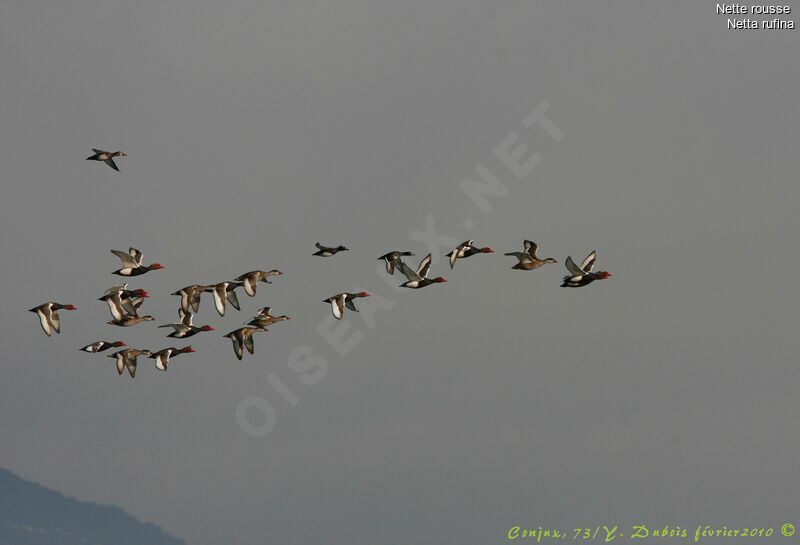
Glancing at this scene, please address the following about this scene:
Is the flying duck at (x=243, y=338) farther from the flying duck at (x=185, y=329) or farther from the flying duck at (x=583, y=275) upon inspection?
the flying duck at (x=583, y=275)

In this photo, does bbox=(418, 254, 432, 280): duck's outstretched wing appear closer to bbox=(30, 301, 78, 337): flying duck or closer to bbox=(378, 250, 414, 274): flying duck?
bbox=(378, 250, 414, 274): flying duck

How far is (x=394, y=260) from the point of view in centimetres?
7781

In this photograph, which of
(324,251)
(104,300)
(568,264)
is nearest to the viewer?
(568,264)

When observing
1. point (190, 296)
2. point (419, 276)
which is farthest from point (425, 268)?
point (190, 296)


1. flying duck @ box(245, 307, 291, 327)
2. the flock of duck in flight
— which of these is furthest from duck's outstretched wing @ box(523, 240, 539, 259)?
flying duck @ box(245, 307, 291, 327)

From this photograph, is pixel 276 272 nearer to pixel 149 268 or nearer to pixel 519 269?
pixel 149 268

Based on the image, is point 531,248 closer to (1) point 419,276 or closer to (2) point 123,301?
(1) point 419,276

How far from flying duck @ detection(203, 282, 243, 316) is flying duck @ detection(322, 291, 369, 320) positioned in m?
4.84

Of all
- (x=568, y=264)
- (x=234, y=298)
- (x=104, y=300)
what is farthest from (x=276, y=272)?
(x=568, y=264)

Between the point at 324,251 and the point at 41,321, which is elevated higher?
the point at 324,251

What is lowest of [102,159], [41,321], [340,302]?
[41,321]

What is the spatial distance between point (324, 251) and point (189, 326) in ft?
29.5

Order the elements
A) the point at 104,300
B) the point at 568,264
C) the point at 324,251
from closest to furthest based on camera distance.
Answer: the point at 568,264 < the point at 104,300 < the point at 324,251

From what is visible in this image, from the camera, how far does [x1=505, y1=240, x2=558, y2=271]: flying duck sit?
75250 millimetres
